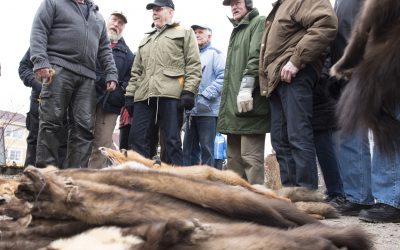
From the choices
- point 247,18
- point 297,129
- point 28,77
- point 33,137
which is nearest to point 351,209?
point 297,129

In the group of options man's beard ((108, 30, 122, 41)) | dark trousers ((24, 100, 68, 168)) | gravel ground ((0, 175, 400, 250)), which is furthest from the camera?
man's beard ((108, 30, 122, 41))

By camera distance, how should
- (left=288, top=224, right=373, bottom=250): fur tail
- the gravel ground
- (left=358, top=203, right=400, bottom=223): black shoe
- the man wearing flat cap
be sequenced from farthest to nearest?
the man wearing flat cap < (left=358, top=203, right=400, bottom=223): black shoe < the gravel ground < (left=288, top=224, right=373, bottom=250): fur tail

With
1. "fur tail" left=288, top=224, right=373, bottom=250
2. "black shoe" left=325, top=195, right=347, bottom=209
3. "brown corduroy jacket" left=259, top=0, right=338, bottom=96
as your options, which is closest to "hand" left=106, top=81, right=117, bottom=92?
"brown corduroy jacket" left=259, top=0, right=338, bottom=96

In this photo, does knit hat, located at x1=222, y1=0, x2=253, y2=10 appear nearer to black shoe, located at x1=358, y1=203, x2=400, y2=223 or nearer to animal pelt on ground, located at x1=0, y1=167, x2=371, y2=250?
black shoe, located at x1=358, y1=203, x2=400, y2=223

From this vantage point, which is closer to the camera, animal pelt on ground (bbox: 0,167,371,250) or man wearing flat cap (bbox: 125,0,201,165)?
animal pelt on ground (bbox: 0,167,371,250)

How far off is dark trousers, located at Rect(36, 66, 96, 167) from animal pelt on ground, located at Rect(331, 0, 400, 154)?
379cm

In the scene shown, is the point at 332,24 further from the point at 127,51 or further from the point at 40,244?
the point at 127,51

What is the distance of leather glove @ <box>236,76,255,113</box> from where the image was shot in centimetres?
488

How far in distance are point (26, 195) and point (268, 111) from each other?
3352 mm

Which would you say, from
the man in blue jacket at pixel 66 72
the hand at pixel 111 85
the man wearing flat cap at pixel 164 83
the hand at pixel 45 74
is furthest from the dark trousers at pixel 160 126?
the hand at pixel 45 74

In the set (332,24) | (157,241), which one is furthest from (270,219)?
(332,24)

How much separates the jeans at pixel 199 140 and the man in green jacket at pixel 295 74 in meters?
1.91

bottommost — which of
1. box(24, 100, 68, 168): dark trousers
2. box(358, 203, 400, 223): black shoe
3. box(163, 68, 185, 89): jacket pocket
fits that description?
box(358, 203, 400, 223): black shoe

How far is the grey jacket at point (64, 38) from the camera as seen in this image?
214 inches
